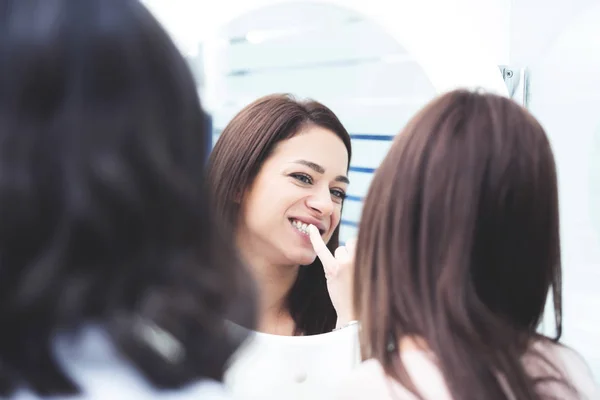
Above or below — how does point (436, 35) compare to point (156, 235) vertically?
above

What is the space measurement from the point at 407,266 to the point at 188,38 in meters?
0.61

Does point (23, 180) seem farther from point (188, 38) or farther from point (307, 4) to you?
point (307, 4)

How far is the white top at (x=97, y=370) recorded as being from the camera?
52cm

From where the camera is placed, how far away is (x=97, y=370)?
1.73ft

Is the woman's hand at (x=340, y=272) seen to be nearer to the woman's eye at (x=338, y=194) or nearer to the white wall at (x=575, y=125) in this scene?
the woman's eye at (x=338, y=194)

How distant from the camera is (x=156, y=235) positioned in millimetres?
541

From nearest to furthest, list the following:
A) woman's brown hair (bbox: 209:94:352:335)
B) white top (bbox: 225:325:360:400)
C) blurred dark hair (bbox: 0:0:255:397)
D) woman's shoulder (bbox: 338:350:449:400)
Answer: blurred dark hair (bbox: 0:0:255:397)
woman's shoulder (bbox: 338:350:449:400)
white top (bbox: 225:325:360:400)
woman's brown hair (bbox: 209:94:352:335)

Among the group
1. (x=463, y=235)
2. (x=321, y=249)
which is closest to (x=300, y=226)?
(x=321, y=249)

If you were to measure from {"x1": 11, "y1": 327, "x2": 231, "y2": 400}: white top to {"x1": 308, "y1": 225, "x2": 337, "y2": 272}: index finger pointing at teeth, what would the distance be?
79 centimetres

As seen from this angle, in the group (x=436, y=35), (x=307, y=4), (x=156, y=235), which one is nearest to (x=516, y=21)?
(x=436, y=35)

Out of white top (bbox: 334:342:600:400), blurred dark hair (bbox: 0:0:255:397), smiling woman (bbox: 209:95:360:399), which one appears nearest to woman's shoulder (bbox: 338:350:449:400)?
white top (bbox: 334:342:600:400)

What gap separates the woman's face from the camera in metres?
1.30

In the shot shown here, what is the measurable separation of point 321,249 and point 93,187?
33.5 inches

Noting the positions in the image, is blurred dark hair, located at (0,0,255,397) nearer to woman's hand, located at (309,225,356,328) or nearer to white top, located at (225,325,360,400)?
white top, located at (225,325,360,400)
